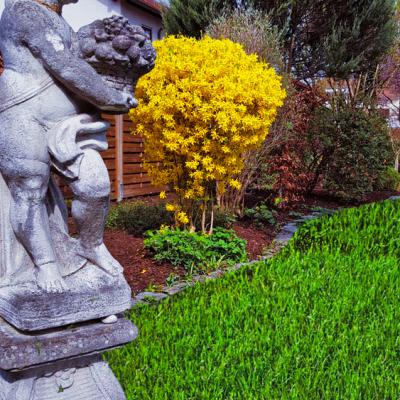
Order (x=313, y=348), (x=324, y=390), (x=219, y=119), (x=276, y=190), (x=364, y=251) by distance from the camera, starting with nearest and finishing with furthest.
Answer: (x=324, y=390), (x=313, y=348), (x=219, y=119), (x=364, y=251), (x=276, y=190)

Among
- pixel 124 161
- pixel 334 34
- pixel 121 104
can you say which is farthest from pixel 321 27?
pixel 121 104

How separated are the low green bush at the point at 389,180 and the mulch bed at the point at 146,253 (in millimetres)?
4868

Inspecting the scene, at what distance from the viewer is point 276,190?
9062 mm

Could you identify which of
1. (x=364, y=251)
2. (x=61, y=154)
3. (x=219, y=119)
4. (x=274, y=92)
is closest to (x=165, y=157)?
(x=219, y=119)

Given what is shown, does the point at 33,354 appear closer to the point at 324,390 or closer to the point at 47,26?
the point at 47,26

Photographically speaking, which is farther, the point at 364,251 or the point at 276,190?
the point at 276,190

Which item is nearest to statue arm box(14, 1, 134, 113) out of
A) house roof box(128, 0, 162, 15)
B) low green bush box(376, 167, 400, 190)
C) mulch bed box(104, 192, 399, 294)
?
mulch bed box(104, 192, 399, 294)

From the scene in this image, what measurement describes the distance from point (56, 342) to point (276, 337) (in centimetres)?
198

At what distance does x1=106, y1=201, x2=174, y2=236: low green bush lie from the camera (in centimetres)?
668

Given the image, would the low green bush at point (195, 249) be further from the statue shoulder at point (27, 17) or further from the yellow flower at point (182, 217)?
the statue shoulder at point (27, 17)

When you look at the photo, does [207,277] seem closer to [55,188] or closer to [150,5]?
[55,188]

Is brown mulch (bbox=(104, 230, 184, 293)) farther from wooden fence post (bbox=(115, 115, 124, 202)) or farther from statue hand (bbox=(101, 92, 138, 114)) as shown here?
wooden fence post (bbox=(115, 115, 124, 202))

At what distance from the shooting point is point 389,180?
Answer: 13055mm

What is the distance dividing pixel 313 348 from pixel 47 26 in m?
2.62
